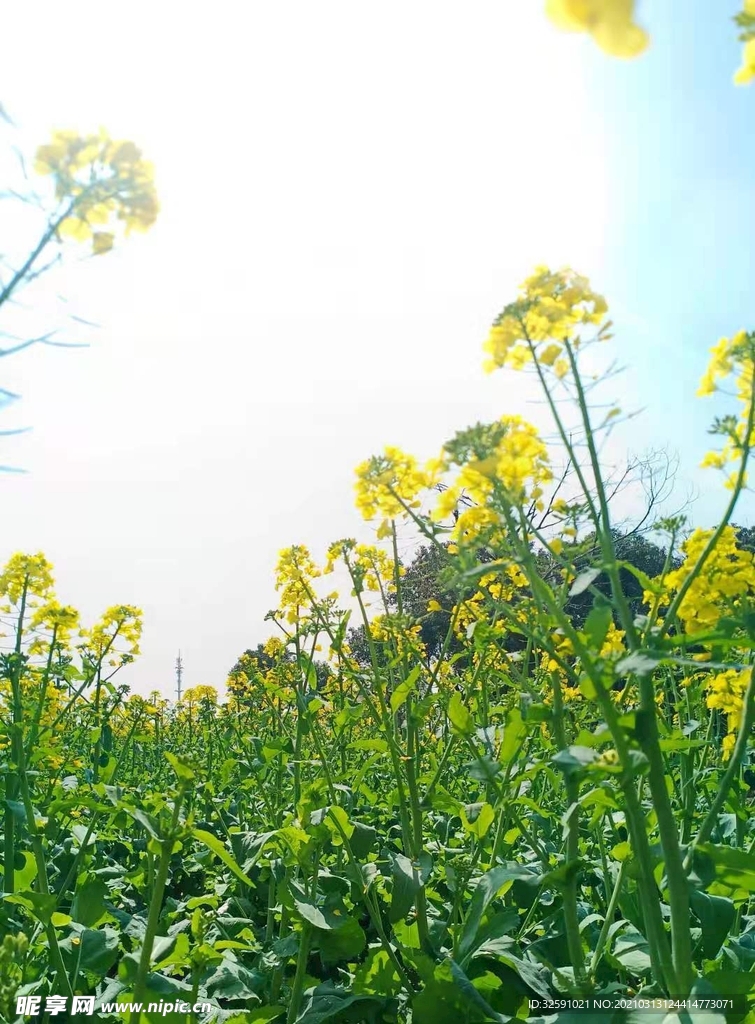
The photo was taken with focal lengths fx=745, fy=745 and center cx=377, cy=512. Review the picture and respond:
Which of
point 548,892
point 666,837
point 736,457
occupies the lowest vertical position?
point 548,892

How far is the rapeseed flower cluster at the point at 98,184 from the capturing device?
1.53 meters

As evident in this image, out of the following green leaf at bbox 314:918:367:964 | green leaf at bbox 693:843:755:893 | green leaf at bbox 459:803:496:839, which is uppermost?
green leaf at bbox 459:803:496:839

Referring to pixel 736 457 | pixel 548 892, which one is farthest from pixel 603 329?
pixel 548 892

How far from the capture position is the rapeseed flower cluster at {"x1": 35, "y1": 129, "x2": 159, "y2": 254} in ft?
5.03

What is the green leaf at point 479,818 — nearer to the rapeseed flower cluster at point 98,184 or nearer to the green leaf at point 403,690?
the green leaf at point 403,690

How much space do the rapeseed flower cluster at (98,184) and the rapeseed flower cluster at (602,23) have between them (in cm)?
132

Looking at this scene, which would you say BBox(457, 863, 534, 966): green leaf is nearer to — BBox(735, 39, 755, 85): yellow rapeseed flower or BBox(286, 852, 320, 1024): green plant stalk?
BBox(286, 852, 320, 1024): green plant stalk

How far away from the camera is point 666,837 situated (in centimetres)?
142

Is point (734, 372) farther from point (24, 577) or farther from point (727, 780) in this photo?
point (24, 577)

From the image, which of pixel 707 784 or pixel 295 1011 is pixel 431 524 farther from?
pixel 707 784

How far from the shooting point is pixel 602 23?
0.43m

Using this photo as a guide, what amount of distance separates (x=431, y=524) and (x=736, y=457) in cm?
74

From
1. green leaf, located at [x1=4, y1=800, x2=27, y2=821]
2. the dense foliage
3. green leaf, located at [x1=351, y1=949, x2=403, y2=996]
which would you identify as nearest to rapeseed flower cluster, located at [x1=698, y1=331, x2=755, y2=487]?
the dense foliage

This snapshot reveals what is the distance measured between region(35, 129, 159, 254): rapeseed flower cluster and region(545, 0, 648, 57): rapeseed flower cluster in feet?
4.33
